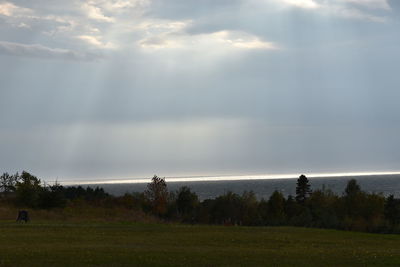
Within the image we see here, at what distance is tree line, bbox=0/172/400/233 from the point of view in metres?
63.3

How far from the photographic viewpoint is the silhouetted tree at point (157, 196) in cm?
8338

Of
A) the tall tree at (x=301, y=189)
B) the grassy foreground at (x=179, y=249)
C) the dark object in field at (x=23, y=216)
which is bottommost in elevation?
the grassy foreground at (x=179, y=249)

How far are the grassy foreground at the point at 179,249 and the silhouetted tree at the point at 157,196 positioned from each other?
1761 inches

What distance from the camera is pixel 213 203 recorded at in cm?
7988

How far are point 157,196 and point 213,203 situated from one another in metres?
11.8

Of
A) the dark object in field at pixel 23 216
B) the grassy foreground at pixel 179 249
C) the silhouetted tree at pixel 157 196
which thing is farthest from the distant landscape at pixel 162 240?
the silhouetted tree at pixel 157 196

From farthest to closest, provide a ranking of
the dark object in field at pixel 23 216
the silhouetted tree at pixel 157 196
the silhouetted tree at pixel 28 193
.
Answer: the silhouetted tree at pixel 157 196, the silhouetted tree at pixel 28 193, the dark object in field at pixel 23 216

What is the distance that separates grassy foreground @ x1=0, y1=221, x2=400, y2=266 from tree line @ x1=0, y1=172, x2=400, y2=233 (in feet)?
75.1

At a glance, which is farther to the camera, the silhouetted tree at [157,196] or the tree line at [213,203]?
the silhouetted tree at [157,196]

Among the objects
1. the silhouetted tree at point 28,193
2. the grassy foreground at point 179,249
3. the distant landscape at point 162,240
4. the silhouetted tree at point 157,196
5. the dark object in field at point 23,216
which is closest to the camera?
the grassy foreground at point 179,249

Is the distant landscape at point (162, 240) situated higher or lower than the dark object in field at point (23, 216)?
lower

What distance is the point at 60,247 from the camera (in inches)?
1049

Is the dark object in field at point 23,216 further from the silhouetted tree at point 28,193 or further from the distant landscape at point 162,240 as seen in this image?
the silhouetted tree at point 28,193

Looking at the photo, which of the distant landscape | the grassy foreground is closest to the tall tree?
the distant landscape
